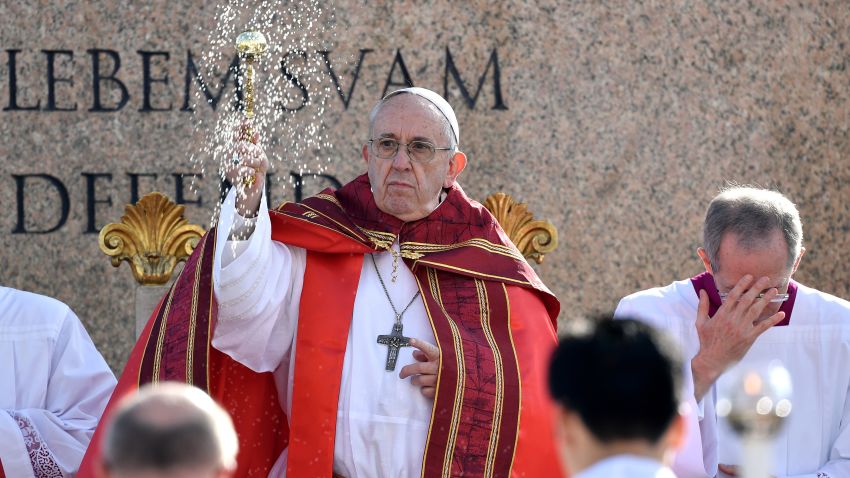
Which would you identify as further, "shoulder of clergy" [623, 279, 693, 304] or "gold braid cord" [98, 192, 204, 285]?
"gold braid cord" [98, 192, 204, 285]

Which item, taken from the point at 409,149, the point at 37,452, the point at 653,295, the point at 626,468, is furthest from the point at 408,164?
the point at 626,468

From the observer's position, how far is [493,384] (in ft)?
15.6

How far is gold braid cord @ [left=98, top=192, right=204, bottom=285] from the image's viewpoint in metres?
5.51

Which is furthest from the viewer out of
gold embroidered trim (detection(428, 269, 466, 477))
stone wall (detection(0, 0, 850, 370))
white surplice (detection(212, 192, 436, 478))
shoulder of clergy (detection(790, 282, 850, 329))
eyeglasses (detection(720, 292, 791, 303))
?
stone wall (detection(0, 0, 850, 370))

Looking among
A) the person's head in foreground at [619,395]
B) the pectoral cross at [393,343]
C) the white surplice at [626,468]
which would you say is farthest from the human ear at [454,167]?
the white surplice at [626,468]

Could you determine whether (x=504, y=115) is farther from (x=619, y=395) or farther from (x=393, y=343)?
(x=619, y=395)

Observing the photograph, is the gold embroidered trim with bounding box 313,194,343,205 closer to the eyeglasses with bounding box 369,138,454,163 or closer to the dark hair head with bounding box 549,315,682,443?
the eyeglasses with bounding box 369,138,454,163

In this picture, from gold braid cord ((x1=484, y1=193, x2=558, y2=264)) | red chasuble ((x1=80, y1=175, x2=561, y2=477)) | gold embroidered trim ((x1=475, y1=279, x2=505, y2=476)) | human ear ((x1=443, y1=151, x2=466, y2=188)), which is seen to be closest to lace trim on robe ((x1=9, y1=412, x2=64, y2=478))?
red chasuble ((x1=80, y1=175, x2=561, y2=477))

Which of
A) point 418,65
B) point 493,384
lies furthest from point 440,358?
point 418,65

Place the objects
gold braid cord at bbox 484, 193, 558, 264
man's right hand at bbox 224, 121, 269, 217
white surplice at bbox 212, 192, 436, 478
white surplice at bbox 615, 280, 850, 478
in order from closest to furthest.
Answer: man's right hand at bbox 224, 121, 269, 217
white surplice at bbox 212, 192, 436, 478
white surplice at bbox 615, 280, 850, 478
gold braid cord at bbox 484, 193, 558, 264

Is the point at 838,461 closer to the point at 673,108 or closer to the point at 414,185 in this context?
the point at 414,185

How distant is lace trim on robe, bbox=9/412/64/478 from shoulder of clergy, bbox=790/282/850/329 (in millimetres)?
2357

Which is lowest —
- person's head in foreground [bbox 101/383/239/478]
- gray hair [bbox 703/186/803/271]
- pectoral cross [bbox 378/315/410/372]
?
person's head in foreground [bbox 101/383/239/478]

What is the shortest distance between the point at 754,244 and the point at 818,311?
0.49 metres
